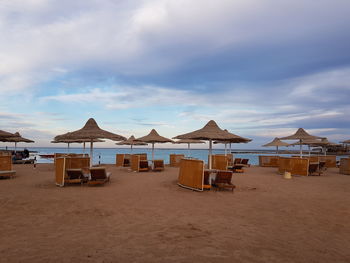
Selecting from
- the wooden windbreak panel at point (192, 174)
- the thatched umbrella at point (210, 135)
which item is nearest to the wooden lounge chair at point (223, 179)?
the wooden windbreak panel at point (192, 174)

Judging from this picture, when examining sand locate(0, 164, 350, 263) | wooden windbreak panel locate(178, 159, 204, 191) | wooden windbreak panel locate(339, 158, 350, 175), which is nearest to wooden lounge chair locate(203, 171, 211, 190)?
wooden windbreak panel locate(178, 159, 204, 191)

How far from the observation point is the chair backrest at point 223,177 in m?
8.45

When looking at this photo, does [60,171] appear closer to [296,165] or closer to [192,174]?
[192,174]

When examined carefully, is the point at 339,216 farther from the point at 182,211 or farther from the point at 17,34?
the point at 17,34

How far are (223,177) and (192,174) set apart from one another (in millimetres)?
1085

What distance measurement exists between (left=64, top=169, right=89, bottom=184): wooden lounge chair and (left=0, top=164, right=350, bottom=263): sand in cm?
136

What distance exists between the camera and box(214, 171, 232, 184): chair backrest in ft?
27.7

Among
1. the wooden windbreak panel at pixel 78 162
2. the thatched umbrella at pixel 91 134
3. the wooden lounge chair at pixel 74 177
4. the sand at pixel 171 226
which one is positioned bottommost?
the sand at pixel 171 226

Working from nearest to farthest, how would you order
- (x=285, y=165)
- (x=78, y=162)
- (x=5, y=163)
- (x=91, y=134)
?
(x=91, y=134)
(x=5, y=163)
(x=78, y=162)
(x=285, y=165)

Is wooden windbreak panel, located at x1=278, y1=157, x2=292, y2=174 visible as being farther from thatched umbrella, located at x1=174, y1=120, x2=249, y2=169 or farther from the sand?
the sand

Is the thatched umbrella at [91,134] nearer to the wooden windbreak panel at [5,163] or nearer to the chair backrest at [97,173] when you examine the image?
the chair backrest at [97,173]

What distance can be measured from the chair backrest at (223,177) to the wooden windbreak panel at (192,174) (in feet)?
1.94

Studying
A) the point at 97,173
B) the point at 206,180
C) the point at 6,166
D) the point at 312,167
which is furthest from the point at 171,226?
the point at 312,167

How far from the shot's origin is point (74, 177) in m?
9.41
